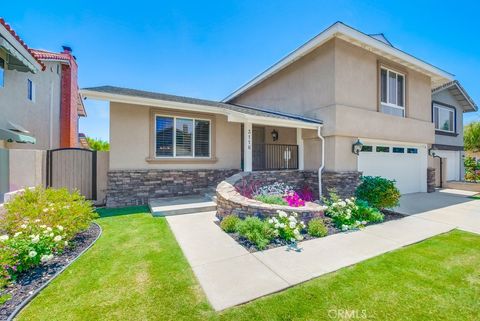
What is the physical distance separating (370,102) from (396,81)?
103 inches

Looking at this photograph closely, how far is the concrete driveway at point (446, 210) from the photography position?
6699mm

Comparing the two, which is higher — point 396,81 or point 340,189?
point 396,81

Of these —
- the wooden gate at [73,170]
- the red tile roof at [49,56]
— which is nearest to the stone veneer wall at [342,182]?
the wooden gate at [73,170]

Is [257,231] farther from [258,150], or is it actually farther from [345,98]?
[258,150]

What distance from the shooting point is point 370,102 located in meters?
9.82

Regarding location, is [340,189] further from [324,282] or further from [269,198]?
[324,282]

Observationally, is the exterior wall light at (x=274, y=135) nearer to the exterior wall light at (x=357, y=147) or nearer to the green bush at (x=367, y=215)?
the exterior wall light at (x=357, y=147)

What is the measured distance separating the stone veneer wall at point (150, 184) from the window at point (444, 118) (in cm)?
1693

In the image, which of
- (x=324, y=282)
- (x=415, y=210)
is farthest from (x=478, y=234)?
(x=324, y=282)

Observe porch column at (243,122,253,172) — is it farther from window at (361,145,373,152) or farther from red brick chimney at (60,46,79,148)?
red brick chimney at (60,46,79,148)

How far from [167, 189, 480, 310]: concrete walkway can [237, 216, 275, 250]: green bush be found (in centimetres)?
29

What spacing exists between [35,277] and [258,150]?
10382 millimetres

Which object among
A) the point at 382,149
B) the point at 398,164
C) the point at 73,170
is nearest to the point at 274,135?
the point at 382,149

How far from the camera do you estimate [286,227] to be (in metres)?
5.23
